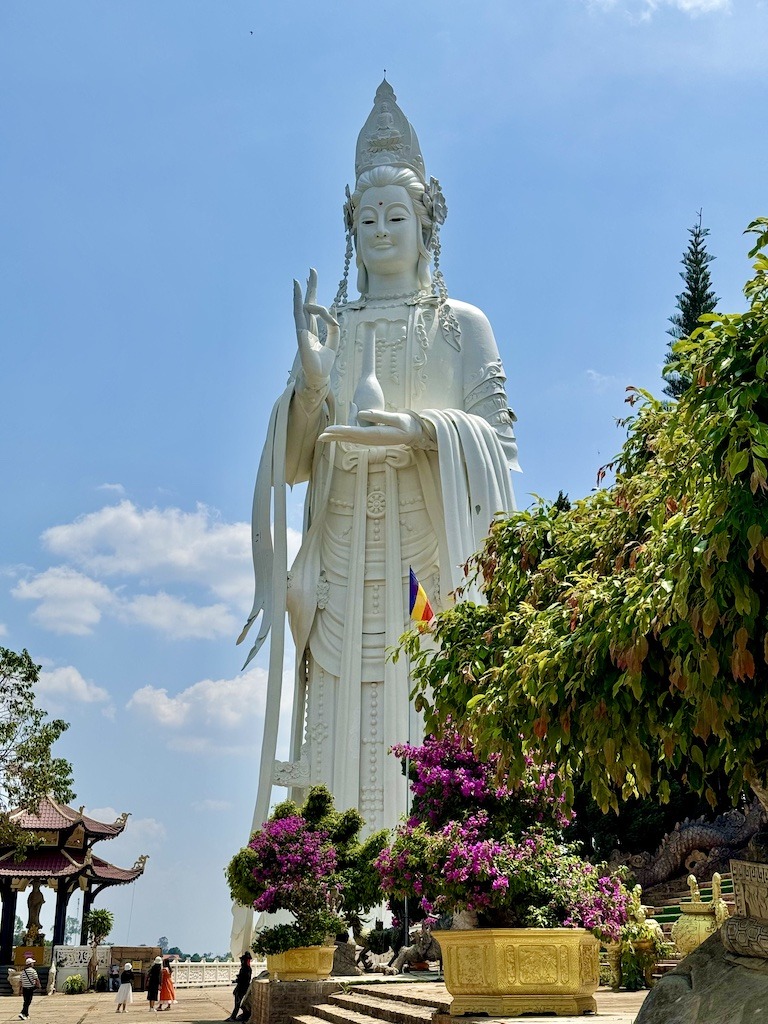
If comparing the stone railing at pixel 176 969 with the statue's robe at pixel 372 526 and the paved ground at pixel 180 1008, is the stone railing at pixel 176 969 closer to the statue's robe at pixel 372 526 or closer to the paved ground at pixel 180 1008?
the paved ground at pixel 180 1008

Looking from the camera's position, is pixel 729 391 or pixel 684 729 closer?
pixel 729 391

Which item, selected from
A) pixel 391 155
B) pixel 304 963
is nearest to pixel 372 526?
pixel 391 155

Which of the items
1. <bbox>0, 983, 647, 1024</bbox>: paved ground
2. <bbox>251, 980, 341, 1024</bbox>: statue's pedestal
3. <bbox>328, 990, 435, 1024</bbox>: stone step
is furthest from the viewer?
<bbox>251, 980, 341, 1024</bbox>: statue's pedestal

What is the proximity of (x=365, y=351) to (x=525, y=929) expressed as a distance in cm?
1017

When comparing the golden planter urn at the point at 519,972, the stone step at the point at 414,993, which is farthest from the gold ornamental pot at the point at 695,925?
the golden planter urn at the point at 519,972

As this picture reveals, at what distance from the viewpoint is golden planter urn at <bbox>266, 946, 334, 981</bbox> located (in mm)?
10180

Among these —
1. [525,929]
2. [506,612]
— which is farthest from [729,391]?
[525,929]

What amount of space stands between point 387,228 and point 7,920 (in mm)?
14406

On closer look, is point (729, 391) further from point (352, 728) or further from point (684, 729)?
point (352, 728)

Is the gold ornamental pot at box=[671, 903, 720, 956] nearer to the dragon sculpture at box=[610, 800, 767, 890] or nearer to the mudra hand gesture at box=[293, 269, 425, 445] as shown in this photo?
the mudra hand gesture at box=[293, 269, 425, 445]

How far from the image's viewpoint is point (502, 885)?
6.16 meters

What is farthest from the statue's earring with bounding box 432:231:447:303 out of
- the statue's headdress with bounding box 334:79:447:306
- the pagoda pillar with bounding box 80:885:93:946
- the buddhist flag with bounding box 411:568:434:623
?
the pagoda pillar with bounding box 80:885:93:946

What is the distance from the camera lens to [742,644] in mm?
3318

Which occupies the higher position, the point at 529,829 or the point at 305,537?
the point at 305,537
